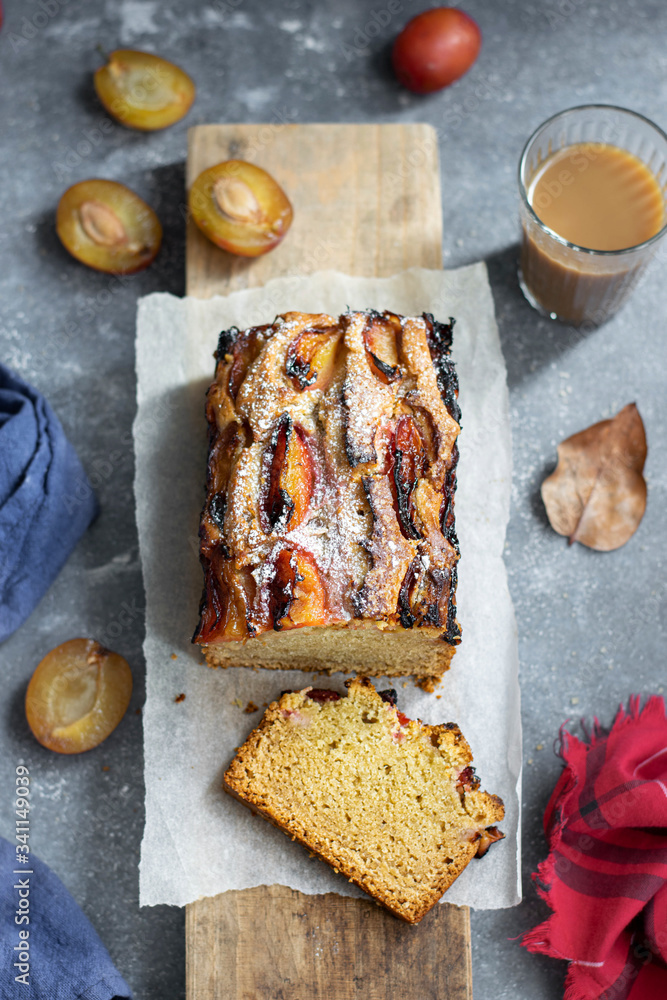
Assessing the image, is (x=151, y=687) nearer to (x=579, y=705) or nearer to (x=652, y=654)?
(x=579, y=705)

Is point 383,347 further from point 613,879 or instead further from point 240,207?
point 613,879

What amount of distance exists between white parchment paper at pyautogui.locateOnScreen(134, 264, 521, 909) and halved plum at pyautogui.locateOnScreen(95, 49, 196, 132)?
3.00 feet

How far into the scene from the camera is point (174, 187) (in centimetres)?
378

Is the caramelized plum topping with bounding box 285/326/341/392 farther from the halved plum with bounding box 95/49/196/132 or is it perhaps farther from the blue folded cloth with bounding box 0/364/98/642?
the halved plum with bounding box 95/49/196/132

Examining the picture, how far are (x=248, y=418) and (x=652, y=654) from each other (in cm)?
192

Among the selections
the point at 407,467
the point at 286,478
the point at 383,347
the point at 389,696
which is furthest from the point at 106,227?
the point at 389,696

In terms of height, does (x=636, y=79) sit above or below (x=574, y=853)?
above

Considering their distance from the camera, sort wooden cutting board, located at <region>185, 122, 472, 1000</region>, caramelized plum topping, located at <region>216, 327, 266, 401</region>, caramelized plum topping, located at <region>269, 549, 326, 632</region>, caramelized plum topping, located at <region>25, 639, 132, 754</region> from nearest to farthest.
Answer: caramelized plum topping, located at <region>269, 549, 326, 632</region>, caramelized plum topping, located at <region>216, 327, 266, 401</region>, caramelized plum topping, located at <region>25, 639, 132, 754</region>, wooden cutting board, located at <region>185, 122, 472, 1000</region>

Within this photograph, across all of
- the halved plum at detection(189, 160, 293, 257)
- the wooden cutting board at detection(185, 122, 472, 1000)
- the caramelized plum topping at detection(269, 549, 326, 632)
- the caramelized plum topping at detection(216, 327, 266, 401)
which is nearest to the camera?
the caramelized plum topping at detection(269, 549, 326, 632)

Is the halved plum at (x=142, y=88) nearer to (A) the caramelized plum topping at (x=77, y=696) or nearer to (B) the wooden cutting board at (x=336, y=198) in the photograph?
(B) the wooden cutting board at (x=336, y=198)

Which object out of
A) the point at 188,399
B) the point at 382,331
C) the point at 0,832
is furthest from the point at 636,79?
the point at 0,832

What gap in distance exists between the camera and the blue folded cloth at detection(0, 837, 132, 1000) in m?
2.92

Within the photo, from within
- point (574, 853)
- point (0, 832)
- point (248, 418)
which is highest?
point (248, 418)

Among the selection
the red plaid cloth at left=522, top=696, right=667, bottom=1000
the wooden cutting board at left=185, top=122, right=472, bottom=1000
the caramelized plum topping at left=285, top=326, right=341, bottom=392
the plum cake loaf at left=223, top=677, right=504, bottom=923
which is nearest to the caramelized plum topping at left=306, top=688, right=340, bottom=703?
the plum cake loaf at left=223, top=677, right=504, bottom=923
